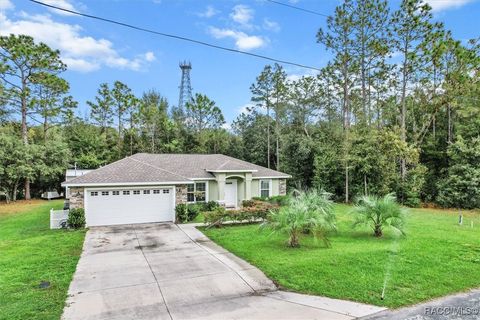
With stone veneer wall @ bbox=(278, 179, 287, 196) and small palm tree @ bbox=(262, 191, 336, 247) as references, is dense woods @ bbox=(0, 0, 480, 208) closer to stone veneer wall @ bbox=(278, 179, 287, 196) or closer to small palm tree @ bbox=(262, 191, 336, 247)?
stone veneer wall @ bbox=(278, 179, 287, 196)

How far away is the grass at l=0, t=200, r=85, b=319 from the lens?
569 cm

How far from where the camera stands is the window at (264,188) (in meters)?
21.2

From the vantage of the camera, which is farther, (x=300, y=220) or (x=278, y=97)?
(x=278, y=97)

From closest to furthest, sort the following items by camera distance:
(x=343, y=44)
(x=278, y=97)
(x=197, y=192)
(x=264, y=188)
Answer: (x=197, y=192) < (x=264, y=188) < (x=343, y=44) < (x=278, y=97)

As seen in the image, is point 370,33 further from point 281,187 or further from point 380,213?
point 380,213

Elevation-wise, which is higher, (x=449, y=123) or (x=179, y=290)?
(x=449, y=123)

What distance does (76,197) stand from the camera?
13750mm

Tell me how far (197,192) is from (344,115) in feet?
44.9

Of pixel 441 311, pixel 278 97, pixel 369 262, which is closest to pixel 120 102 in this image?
pixel 278 97

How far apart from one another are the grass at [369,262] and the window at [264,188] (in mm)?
8906

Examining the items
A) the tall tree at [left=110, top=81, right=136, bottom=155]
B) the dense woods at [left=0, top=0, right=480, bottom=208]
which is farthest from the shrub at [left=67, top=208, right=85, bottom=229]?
the tall tree at [left=110, top=81, right=136, bottom=155]

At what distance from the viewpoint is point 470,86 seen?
2206cm

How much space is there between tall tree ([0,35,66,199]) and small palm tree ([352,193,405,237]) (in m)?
28.2

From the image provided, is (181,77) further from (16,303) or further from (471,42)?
(16,303)
